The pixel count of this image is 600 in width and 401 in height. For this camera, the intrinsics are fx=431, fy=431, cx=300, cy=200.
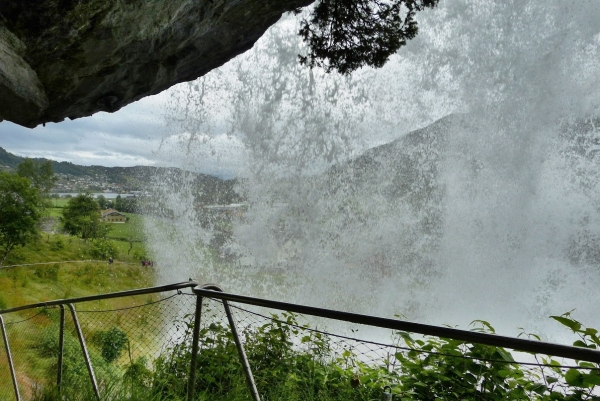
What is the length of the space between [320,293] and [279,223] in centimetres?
235

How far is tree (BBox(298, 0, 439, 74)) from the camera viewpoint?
6.35 metres

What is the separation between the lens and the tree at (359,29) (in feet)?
20.8

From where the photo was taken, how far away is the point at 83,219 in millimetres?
35594

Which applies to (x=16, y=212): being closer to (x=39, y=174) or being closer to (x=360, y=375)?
(x=39, y=174)

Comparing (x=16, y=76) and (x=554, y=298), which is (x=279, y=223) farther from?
(x=16, y=76)

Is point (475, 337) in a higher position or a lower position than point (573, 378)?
higher

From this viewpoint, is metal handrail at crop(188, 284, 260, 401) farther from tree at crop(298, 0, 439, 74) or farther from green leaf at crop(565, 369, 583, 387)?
tree at crop(298, 0, 439, 74)

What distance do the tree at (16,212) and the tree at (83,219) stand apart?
5933 mm

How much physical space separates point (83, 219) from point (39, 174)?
835 centimetres

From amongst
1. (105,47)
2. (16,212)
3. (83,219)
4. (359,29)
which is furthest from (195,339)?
(83,219)

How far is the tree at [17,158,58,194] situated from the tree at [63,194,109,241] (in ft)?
9.83

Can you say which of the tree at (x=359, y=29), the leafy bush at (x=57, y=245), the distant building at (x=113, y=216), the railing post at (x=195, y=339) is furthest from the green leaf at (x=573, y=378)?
the distant building at (x=113, y=216)

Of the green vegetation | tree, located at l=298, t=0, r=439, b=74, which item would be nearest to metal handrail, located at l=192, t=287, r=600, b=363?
the green vegetation

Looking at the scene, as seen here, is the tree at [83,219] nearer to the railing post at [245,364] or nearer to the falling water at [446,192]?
the falling water at [446,192]
